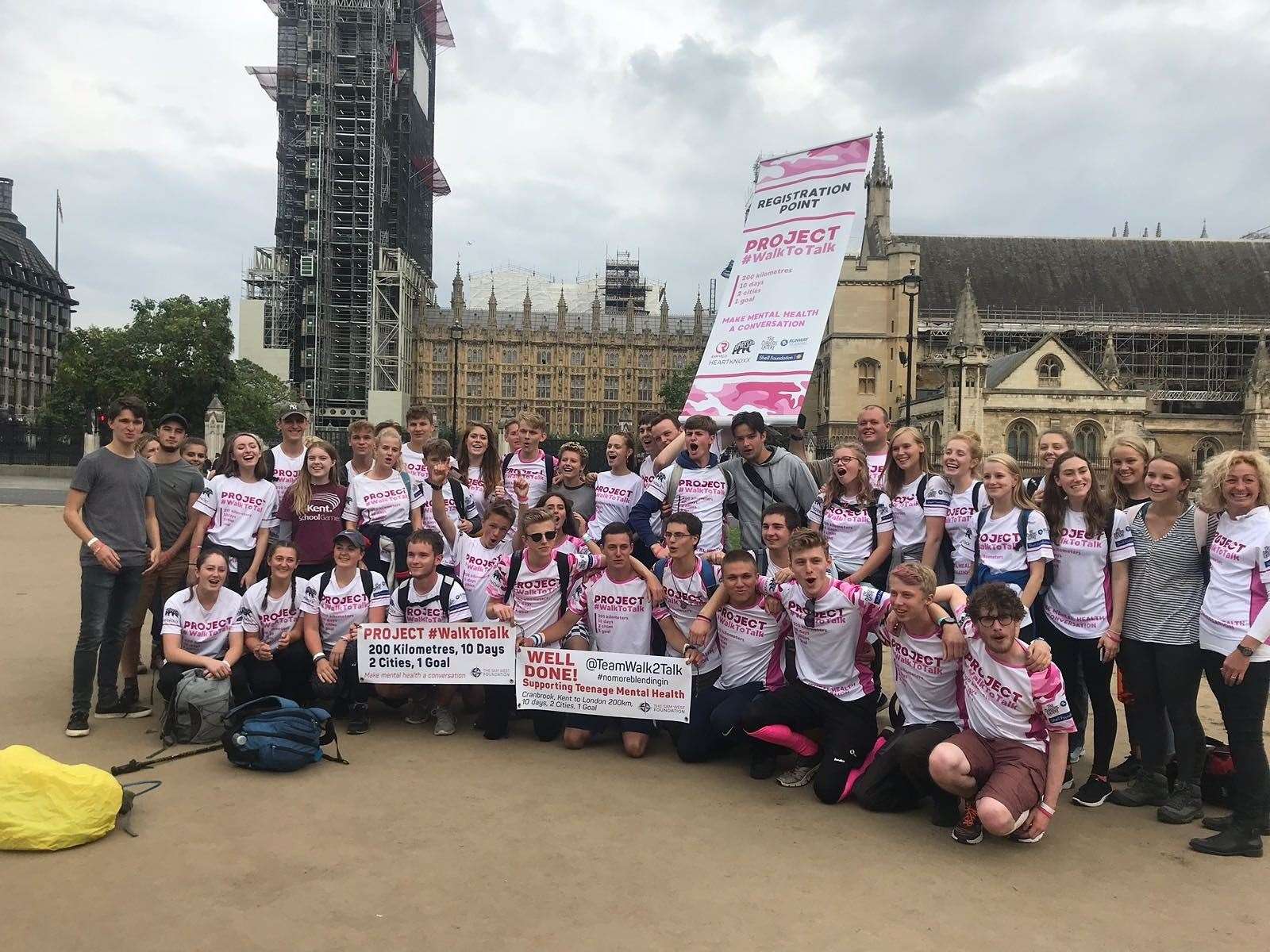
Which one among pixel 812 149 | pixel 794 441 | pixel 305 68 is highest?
pixel 305 68

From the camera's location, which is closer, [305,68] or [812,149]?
[812,149]

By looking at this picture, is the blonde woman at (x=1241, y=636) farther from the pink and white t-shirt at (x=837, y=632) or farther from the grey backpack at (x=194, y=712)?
the grey backpack at (x=194, y=712)

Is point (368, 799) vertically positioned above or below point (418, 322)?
below

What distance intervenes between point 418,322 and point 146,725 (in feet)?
210

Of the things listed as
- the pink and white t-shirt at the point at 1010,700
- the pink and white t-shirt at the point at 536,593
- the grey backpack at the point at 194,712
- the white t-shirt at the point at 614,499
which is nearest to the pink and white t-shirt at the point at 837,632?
the pink and white t-shirt at the point at 1010,700

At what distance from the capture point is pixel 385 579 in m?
6.62

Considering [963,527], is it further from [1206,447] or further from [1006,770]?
[1206,447]

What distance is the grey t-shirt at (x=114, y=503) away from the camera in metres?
5.77

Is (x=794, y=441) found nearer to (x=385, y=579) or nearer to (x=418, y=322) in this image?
(x=385, y=579)

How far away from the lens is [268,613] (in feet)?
19.7

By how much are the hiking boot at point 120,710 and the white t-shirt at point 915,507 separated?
4940 mm

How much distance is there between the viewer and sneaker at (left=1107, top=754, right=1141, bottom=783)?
17.5 ft

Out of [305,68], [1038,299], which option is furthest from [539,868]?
[305,68]

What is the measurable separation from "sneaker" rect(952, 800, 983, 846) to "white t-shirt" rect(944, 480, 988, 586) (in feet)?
5.05
